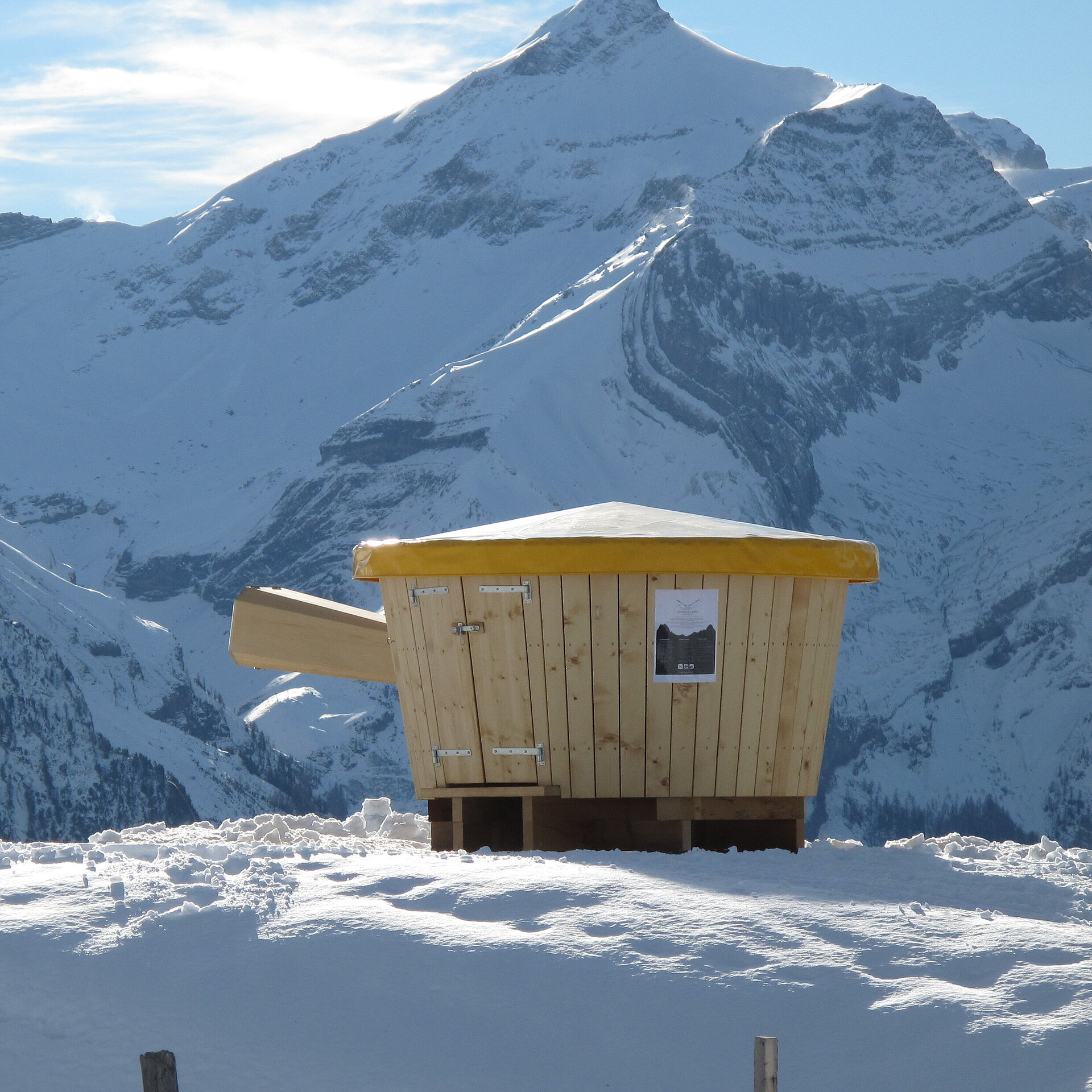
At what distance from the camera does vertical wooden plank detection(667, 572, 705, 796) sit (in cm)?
768

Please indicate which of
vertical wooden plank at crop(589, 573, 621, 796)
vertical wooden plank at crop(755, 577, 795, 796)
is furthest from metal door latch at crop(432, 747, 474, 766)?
vertical wooden plank at crop(755, 577, 795, 796)

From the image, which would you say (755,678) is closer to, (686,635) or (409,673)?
(686,635)

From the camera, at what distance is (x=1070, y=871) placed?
7.53m

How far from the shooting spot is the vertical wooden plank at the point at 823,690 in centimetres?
808

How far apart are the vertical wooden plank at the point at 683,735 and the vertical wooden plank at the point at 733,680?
150 millimetres

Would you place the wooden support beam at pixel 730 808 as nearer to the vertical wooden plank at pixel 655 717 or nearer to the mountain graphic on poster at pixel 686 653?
the vertical wooden plank at pixel 655 717

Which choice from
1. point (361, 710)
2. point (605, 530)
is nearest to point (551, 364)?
point (361, 710)

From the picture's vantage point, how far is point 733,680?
7730 mm

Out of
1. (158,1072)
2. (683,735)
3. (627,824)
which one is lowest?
(627,824)

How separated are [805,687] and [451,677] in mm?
1879

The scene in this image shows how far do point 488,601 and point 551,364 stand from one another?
193 m

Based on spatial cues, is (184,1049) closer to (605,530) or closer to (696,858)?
(696,858)

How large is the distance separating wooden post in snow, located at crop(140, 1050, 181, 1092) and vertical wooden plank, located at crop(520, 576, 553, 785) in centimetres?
409

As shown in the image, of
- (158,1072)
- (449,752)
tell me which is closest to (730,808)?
(449,752)
